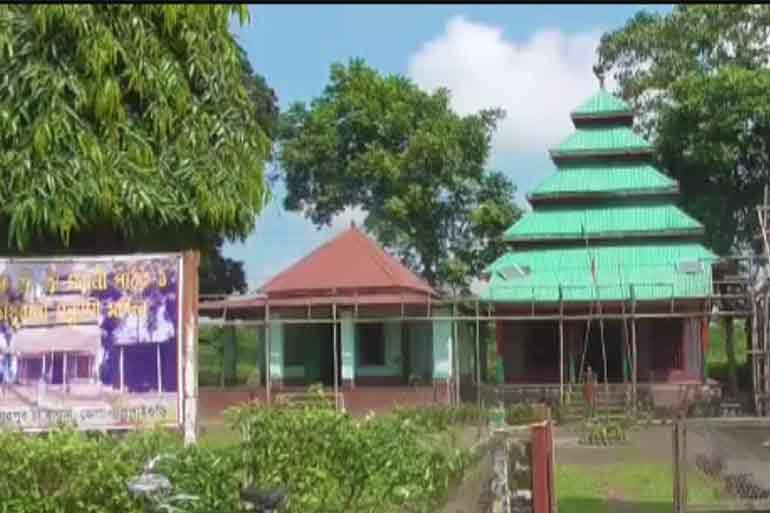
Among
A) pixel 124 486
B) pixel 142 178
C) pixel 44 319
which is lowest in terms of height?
pixel 124 486

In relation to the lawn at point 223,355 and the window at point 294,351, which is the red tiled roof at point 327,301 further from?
the window at point 294,351

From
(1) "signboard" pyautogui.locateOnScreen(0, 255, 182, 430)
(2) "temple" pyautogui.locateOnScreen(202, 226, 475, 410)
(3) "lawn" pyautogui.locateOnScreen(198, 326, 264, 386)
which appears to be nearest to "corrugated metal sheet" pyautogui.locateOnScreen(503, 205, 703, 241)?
(2) "temple" pyautogui.locateOnScreen(202, 226, 475, 410)

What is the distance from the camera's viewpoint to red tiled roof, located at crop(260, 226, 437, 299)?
32.1 metres

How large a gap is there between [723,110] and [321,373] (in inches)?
530

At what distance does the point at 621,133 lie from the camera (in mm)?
35562

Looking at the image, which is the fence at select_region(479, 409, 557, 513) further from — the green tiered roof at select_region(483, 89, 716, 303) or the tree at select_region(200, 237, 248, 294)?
the tree at select_region(200, 237, 248, 294)

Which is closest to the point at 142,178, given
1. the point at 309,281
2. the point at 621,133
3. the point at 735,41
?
the point at 309,281

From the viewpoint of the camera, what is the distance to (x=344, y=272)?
107 ft

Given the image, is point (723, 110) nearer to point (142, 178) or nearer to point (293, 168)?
point (293, 168)

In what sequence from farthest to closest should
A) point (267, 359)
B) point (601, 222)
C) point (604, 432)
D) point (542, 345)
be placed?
1. point (601, 222)
2. point (542, 345)
3. point (267, 359)
4. point (604, 432)

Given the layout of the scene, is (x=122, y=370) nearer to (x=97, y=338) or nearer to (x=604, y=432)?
(x=97, y=338)

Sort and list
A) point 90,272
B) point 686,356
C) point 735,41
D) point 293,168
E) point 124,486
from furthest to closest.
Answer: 1. point 293,168
2. point 735,41
3. point 686,356
4. point 90,272
5. point 124,486

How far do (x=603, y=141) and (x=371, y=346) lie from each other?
8.83 meters

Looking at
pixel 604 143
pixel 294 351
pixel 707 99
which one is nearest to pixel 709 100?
pixel 707 99
